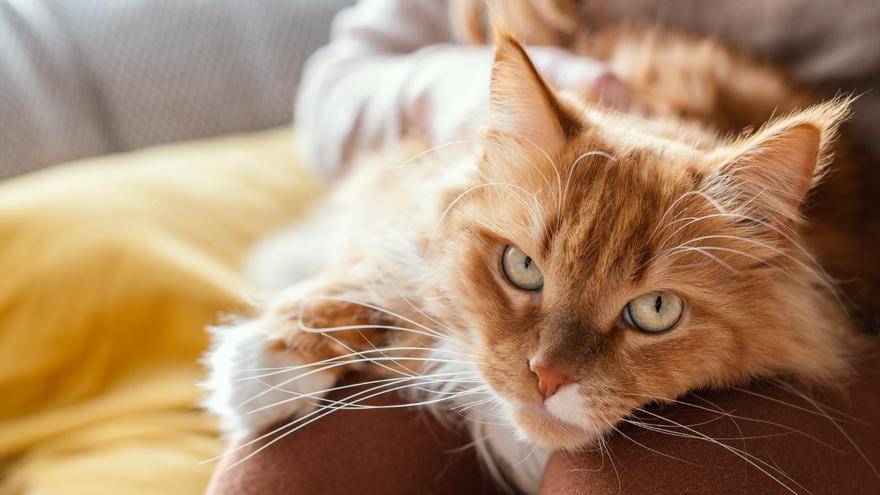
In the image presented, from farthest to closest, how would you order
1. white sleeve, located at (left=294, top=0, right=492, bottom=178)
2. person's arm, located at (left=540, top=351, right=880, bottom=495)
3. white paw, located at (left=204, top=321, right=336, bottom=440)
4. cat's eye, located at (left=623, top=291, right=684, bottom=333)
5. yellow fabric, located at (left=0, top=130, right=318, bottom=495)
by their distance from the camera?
white sleeve, located at (left=294, top=0, right=492, bottom=178) < yellow fabric, located at (left=0, top=130, right=318, bottom=495) < white paw, located at (left=204, top=321, right=336, bottom=440) < cat's eye, located at (left=623, top=291, right=684, bottom=333) < person's arm, located at (left=540, top=351, right=880, bottom=495)

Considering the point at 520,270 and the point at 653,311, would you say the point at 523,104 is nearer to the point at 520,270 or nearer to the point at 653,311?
the point at 520,270

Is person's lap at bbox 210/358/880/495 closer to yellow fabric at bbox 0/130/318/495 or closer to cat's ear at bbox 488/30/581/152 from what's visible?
yellow fabric at bbox 0/130/318/495

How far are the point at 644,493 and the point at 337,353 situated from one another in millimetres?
535

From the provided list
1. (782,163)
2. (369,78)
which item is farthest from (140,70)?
(782,163)

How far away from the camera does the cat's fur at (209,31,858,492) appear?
1005 mm

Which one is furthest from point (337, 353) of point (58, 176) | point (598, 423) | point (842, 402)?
point (58, 176)

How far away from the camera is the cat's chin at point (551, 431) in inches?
40.1

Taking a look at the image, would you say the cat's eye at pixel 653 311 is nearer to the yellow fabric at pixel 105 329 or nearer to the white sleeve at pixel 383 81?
the white sleeve at pixel 383 81

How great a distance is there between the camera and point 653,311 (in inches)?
40.3

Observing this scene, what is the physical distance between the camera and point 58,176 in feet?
6.03

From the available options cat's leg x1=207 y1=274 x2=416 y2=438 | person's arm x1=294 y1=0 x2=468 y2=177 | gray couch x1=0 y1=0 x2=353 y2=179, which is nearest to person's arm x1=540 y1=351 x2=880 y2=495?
cat's leg x1=207 y1=274 x2=416 y2=438

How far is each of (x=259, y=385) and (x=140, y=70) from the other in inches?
61.1

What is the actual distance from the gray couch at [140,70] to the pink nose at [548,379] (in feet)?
5.93

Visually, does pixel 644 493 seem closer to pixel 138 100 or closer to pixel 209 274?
pixel 209 274
